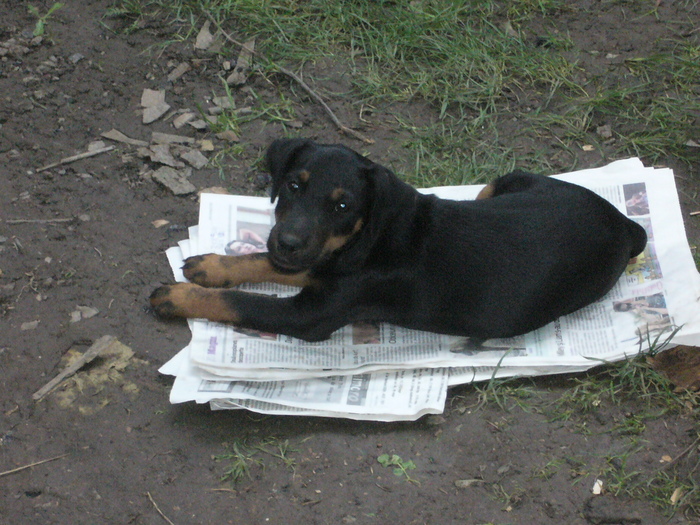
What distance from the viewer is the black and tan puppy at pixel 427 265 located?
3.09 meters

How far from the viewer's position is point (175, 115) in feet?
14.2

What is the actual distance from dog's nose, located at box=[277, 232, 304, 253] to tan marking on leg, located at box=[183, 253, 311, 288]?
515mm

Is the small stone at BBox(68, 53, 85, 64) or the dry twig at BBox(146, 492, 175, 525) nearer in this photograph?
the dry twig at BBox(146, 492, 175, 525)

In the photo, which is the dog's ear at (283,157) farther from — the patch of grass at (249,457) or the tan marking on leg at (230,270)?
the patch of grass at (249,457)

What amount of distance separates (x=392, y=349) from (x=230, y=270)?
2.84ft

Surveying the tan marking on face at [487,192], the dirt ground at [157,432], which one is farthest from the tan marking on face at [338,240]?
the tan marking on face at [487,192]

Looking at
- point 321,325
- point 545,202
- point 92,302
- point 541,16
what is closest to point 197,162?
point 92,302

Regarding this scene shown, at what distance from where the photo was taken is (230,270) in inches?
136

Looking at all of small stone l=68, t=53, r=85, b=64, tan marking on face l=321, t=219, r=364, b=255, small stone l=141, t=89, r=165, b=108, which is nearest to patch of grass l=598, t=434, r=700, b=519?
tan marking on face l=321, t=219, r=364, b=255

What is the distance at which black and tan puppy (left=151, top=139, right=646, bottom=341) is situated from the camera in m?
3.09

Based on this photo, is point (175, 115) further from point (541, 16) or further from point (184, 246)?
point (541, 16)

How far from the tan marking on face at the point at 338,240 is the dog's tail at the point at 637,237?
1.34 metres

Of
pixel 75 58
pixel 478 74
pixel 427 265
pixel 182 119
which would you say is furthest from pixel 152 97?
pixel 427 265

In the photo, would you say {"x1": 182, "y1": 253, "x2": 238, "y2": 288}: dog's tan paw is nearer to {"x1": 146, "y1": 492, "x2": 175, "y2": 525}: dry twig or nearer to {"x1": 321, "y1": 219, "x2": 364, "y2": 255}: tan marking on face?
{"x1": 321, "y1": 219, "x2": 364, "y2": 255}: tan marking on face
